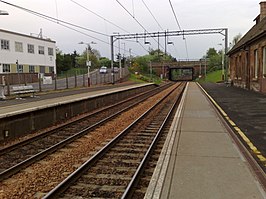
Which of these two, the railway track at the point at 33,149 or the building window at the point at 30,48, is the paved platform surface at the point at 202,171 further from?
the building window at the point at 30,48

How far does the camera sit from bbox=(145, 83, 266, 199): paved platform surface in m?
4.84

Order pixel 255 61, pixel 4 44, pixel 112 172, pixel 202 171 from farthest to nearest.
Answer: pixel 4 44 < pixel 255 61 < pixel 112 172 < pixel 202 171

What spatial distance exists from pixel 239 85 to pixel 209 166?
33.1m

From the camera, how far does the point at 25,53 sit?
194 feet

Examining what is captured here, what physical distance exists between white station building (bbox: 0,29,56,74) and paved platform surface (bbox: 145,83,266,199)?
42.1 metres

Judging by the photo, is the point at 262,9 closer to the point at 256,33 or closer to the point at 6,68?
the point at 256,33

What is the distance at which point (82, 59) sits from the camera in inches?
4870

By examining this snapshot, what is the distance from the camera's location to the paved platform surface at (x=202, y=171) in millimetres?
4836

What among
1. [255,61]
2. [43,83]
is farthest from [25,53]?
[255,61]

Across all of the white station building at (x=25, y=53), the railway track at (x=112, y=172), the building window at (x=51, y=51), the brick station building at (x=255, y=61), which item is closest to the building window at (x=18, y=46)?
the white station building at (x=25, y=53)

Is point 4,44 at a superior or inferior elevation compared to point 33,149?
superior

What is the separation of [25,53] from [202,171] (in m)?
58.9

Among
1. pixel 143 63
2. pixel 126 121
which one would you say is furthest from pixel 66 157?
pixel 143 63

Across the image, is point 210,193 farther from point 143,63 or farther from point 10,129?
point 143,63
